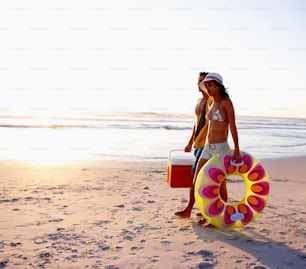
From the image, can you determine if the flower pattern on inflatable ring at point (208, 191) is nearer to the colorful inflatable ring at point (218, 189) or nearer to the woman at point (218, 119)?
the colorful inflatable ring at point (218, 189)

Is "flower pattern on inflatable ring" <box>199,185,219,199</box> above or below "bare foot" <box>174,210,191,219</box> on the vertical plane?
above

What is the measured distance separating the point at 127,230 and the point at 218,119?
160cm

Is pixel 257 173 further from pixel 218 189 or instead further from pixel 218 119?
pixel 218 119

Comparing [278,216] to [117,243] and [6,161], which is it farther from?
[6,161]

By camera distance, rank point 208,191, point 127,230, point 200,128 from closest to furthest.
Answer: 1. point 208,191
2. point 127,230
3. point 200,128

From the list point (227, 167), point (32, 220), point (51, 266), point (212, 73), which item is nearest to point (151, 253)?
point (51, 266)

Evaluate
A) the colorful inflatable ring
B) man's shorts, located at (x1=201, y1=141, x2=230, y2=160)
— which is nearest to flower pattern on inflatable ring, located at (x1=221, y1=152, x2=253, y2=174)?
the colorful inflatable ring

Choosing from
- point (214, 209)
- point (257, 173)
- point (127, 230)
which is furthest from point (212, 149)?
point (127, 230)

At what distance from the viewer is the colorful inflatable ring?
4008 millimetres

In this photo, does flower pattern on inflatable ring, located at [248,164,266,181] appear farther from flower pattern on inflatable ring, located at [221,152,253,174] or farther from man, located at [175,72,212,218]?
man, located at [175,72,212,218]

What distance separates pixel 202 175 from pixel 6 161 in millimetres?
6572

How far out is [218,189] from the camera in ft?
13.2

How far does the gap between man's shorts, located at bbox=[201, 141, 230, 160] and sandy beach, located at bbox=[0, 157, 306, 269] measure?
849 mm

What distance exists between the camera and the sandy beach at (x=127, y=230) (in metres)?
3.32
